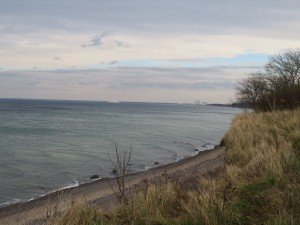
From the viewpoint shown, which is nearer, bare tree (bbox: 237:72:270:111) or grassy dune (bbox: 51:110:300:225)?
grassy dune (bbox: 51:110:300:225)

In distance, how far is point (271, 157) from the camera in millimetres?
8648

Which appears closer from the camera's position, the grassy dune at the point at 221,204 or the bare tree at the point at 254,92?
the grassy dune at the point at 221,204

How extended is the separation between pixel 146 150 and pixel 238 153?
1660 centimetres

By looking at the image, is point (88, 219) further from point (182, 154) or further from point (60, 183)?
point (182, 154)

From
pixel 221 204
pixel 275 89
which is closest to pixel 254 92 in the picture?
pixel 275 89

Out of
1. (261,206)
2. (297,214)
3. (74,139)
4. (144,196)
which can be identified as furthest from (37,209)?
(74,139)

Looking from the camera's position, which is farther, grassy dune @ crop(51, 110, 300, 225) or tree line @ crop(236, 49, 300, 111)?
tree line @ crop(236, 49, 300, 111)

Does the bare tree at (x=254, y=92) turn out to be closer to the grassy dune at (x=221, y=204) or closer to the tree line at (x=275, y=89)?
the tree line at (x=275, y=89)

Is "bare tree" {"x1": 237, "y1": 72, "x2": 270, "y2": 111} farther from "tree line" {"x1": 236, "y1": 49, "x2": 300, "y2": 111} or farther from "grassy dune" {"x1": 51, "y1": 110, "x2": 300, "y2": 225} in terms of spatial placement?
"grassy dune" {"x1": 51, "y1": 110, "x2": 300, "y2": 225}

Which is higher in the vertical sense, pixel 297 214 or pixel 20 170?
pixel 297 214

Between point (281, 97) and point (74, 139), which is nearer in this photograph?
point (281, 97)

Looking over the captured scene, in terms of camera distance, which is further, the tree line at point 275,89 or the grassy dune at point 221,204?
the tree line at point 275,89

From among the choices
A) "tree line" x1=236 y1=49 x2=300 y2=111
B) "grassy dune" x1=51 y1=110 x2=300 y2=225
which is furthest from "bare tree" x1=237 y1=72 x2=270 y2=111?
Result: "grassy dune" x1=51 y1=110 x2=300 y2=225

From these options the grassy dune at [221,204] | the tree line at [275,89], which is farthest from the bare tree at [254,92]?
the grassy dune at [221,204]
